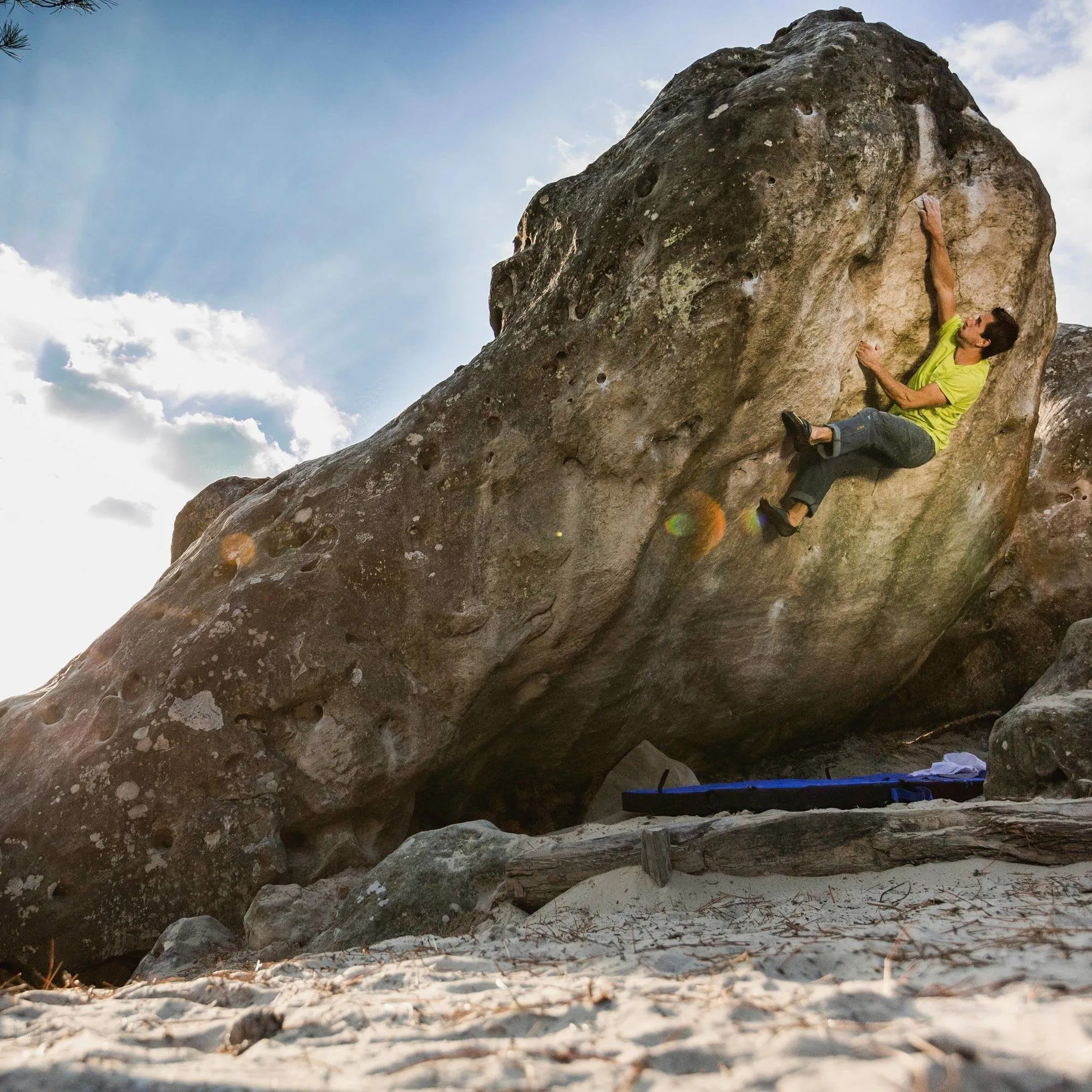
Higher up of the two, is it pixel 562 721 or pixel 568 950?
pixel 562 721

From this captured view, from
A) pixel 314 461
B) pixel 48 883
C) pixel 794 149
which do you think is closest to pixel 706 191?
pixel 794 149

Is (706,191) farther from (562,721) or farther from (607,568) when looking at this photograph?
(562,721)

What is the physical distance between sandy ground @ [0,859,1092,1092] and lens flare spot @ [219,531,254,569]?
4117 millimetres

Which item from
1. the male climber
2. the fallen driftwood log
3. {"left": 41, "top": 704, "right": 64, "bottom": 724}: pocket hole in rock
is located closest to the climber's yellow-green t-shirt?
the male climber

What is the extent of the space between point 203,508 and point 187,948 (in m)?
6.48

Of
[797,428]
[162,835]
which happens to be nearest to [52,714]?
[162,835]

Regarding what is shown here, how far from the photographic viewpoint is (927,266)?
287 inches

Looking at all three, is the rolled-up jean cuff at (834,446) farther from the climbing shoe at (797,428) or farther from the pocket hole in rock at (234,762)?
the pocket hole in rock at (234,762)

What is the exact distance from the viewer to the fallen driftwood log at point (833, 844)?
3168mm

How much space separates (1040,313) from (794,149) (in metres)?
3.52

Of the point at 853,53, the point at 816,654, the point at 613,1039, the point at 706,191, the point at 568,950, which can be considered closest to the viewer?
the point at 613,1039

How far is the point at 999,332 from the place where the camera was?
7.18 metres

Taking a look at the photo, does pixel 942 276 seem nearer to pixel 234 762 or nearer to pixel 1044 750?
pixel 1044 750

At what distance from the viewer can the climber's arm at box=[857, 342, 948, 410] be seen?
7.16 meters
